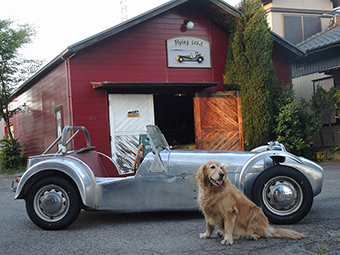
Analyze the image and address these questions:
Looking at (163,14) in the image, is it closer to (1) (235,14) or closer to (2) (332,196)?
(1) (235,14)

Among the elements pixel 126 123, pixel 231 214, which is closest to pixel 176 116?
pixel 126 123

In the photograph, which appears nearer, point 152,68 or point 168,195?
point 168,195

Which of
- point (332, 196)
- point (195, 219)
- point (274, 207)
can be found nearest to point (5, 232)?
point (195, 219)

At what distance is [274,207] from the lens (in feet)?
17.4

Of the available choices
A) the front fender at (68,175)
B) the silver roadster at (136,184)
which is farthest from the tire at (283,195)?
the front fender at (68,175)

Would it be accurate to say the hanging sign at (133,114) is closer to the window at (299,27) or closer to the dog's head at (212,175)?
the dog's head at (212,175)

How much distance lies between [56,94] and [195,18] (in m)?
5.87

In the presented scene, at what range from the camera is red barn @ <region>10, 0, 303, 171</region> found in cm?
1303

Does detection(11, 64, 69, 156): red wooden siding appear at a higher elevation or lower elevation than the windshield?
higher

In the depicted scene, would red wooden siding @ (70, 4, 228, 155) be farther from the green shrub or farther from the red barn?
the green shrub

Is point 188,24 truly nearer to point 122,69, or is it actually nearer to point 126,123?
point 122,69

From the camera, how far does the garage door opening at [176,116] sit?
66.1 ft

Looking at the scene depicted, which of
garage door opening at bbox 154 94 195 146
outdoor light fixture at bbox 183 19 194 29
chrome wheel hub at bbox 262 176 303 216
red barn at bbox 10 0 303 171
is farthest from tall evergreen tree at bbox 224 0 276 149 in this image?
chrome wheel hub at bbox 262 176 303 216

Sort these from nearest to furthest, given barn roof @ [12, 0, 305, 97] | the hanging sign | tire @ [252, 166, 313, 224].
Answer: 1. tire @ [252, 166, 313, 224]
2. barn roof @ [12, 0, 305, 97]
3. the hanging sign
